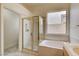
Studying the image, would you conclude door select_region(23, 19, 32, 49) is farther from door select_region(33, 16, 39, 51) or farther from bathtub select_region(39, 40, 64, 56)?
bathtub select_region(39, 40, 64, 56)

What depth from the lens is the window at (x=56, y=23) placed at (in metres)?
2.60

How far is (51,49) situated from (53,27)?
576 mm

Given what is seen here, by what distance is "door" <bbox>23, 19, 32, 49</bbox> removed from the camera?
3483mm

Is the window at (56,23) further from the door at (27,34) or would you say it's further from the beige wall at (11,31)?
the beige wall at (11,31)

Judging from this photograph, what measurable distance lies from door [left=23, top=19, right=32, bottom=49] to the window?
0.90 metres

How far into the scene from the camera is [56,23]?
261 cm

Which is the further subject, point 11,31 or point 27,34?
point 11,31

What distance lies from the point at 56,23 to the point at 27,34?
4.54 ft

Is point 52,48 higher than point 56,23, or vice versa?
point 56,23

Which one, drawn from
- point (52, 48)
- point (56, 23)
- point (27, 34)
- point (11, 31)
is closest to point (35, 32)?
point (27, 34)

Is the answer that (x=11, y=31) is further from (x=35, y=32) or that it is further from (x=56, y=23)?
(x=56, y=23)

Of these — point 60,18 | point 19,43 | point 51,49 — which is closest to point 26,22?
point 19,43

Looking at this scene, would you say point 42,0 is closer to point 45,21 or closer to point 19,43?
point 45,21

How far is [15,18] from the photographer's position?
12.4 ft
